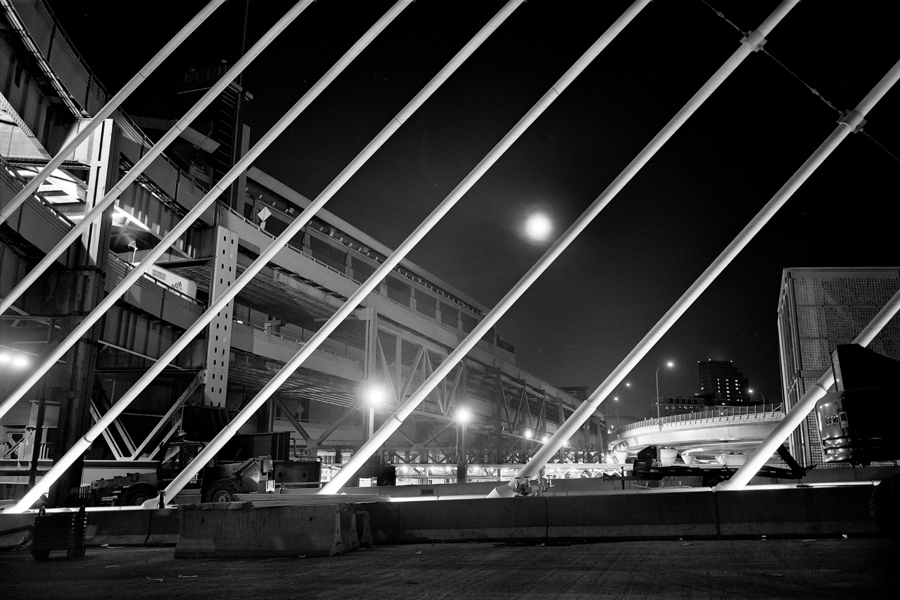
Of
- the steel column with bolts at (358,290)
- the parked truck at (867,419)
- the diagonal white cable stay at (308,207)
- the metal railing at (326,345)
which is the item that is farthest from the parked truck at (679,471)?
the metal railing at (326,345)

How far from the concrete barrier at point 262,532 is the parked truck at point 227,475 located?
8.90m

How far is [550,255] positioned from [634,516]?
485cm

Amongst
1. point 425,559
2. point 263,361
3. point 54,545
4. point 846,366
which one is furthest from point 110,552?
point 263,361

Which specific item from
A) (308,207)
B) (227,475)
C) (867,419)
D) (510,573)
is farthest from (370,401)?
(867,419)

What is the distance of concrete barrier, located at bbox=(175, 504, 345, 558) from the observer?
33.1 ft

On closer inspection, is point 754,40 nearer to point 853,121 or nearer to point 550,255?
point 853,121

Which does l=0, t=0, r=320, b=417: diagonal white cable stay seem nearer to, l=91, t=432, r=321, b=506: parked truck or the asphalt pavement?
l=91, t=432, r=321, b=506: parked truck

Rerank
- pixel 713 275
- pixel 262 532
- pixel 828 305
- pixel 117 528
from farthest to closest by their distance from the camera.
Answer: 1. pixel 828 305
2. pixel 117 528
3. pixel 713 275
4. pixel 262 532

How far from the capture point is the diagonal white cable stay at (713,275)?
11984 millimetres

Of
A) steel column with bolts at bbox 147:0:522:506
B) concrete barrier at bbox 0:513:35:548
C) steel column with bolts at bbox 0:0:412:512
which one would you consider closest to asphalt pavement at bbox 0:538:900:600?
concrete barrier at bbox 0:513:35:548

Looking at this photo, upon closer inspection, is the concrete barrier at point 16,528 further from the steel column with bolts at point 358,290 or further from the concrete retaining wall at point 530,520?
the concrete retaining wall at point 530,520

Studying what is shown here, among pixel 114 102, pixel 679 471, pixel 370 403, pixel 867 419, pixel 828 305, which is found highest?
pixel 828 305

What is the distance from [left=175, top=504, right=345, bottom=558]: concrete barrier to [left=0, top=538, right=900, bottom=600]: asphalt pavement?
0.97 feet

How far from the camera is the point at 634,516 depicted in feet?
36.5
